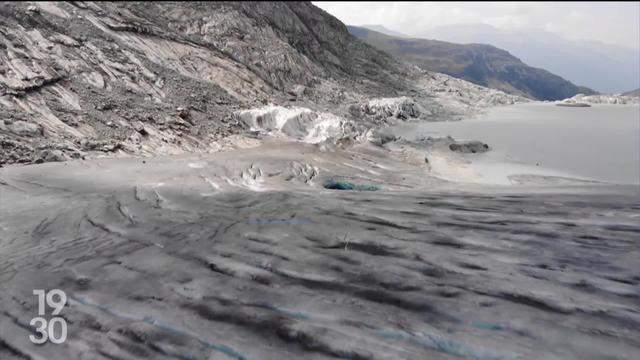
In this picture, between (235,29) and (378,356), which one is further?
(235,29)

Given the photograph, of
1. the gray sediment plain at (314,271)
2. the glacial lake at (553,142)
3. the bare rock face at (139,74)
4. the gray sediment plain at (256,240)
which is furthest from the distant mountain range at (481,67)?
the gray sediment plain at (314,271)

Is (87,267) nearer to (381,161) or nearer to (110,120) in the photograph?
(110,120)

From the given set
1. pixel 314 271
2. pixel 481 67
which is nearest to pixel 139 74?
pixel 314 271

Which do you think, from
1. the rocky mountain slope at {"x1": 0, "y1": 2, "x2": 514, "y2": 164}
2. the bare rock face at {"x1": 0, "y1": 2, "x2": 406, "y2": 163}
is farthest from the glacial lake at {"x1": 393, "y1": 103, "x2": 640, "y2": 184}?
the bare rock face at {"x1": 0, "y1": 2, "x2": 406, "y2": 163}

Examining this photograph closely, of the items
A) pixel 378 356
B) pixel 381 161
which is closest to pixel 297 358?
pixel 378 356

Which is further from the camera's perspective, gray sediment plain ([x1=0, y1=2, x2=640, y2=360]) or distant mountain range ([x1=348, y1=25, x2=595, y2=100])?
distant mountain range ([x1=348, y1=25, x2=595, y2=100])

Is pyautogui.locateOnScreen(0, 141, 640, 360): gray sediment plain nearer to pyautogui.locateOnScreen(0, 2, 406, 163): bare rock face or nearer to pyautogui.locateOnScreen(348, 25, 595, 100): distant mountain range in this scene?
pyautogui.locateOnScreen(0, 2, 406, 163): bare rock face
